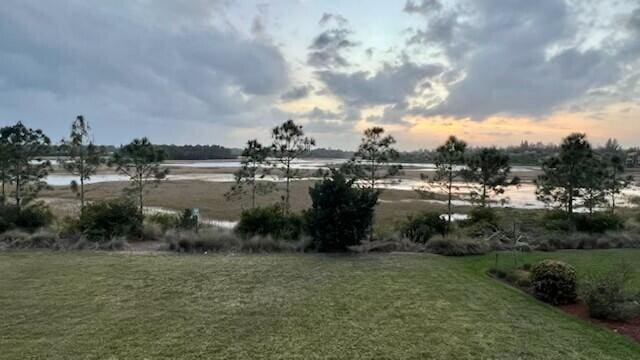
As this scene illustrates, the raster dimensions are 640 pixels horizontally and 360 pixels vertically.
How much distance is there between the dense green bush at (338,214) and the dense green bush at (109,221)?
230 inches

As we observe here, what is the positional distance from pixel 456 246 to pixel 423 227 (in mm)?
1667

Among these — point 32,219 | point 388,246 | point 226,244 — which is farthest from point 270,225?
point 32,219

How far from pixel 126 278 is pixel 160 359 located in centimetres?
445

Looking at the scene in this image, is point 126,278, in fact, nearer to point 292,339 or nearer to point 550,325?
point 292,339

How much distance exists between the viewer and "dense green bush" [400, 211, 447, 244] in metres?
13.9

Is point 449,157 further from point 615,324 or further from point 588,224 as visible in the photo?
point 615,324

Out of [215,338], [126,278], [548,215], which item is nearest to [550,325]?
[215,338]

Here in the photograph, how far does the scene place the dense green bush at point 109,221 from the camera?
13.7 m

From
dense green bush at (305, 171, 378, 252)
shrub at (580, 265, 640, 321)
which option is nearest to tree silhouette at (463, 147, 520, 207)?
dense green bush at (305, 171, 378, 252)

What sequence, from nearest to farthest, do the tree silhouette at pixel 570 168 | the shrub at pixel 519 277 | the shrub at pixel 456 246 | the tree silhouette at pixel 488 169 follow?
the shrub at pixel 519 277 → the shrub at pixel 456 246 → the tree silhouette at pixel 570 168 → the tree silhouette at pixel 488 169

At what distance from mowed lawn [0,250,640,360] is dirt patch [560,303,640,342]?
1.06 feet

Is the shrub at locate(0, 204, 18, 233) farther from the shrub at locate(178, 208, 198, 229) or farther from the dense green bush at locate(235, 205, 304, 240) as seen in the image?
the dense green bush at locate(235, 205, 304, 240)

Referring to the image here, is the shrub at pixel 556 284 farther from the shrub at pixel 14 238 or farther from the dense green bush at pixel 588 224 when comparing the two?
the shrub at pixel 14 238

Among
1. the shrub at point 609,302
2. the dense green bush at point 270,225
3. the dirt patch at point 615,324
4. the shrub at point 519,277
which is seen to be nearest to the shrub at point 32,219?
the dense green bush at point 270,225
